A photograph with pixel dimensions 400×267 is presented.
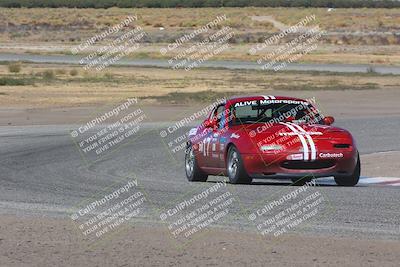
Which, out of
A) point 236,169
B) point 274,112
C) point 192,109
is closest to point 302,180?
point 236,169

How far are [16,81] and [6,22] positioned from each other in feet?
284

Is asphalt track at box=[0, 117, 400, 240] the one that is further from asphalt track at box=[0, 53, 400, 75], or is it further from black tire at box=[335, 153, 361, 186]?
asphalt track at box=[0, 53, 400, 75]

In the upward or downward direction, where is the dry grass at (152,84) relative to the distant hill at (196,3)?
upward

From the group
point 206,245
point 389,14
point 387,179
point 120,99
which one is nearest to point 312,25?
point 389,14

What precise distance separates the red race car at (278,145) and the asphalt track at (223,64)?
4251 centimetres

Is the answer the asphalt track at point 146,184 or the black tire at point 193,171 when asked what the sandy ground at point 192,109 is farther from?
the black tire at point 193,171

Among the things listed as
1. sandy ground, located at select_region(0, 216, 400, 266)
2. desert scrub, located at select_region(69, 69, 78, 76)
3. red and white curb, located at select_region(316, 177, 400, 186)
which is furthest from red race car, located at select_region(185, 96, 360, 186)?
desert scrub, located at select_region(69, 69, 78, 76)

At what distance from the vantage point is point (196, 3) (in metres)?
172

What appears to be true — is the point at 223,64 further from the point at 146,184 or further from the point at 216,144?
the point at 146,184

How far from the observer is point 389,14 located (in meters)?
156

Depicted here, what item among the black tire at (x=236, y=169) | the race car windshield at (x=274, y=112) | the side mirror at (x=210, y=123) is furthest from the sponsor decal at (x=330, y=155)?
the side mirror at (x=210, y=123)

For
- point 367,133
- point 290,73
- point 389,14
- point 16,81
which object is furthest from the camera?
point 389,14

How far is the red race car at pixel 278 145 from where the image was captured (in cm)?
1589

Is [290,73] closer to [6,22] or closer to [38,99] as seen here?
[38,99]
